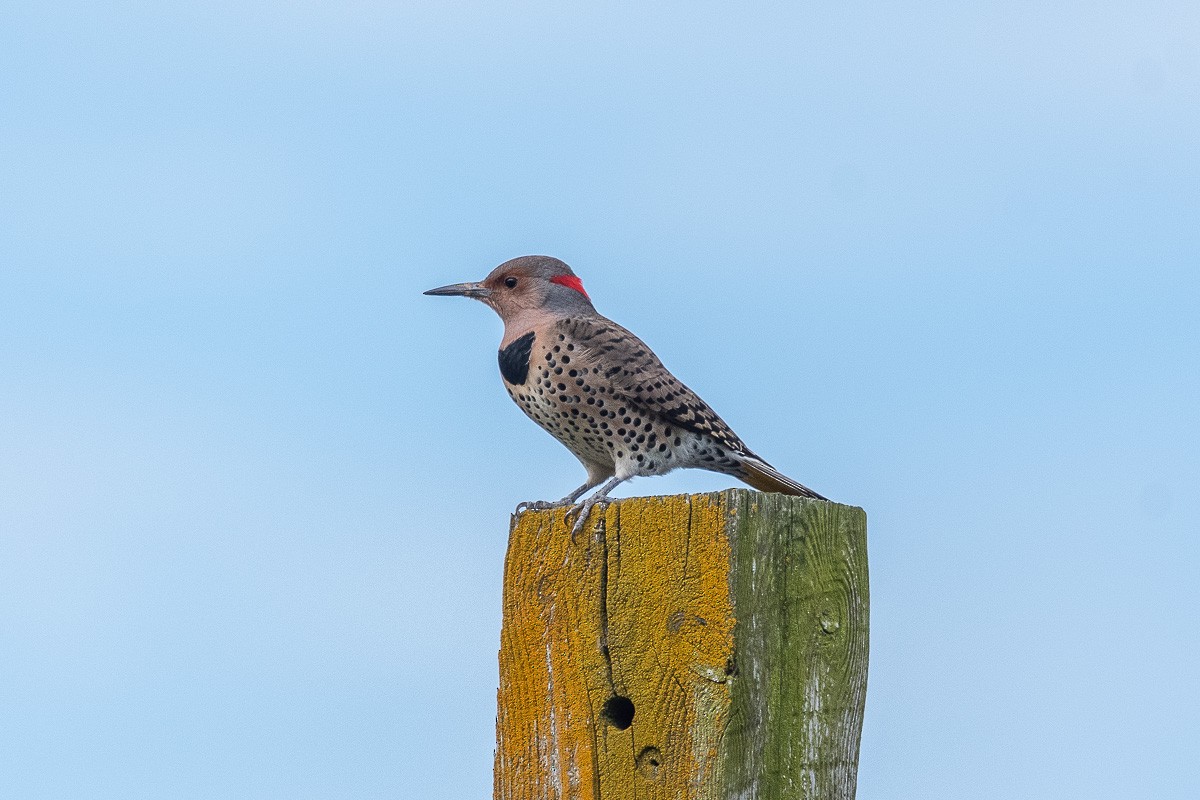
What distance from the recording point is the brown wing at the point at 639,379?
527 cm

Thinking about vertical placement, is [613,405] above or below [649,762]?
above

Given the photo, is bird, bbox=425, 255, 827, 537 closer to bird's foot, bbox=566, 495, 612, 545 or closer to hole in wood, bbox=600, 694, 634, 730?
bird's foot, bbox=566, 495, 612, 545

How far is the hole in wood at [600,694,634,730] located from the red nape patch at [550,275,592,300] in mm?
3032

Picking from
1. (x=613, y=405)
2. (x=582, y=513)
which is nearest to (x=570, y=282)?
(x=613, y=405)

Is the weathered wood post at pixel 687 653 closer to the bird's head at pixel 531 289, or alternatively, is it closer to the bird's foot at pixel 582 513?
the bird's foot at pixel 582 513

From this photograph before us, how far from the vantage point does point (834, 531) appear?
10.6ft

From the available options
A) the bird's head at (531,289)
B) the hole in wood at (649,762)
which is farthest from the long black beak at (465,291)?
the hole in wood at (649,762)

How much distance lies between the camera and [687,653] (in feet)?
9.94

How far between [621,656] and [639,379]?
A: 2300 millimetres

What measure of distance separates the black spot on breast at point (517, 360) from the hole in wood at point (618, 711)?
2487 mm

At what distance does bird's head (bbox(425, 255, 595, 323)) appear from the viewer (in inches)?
231

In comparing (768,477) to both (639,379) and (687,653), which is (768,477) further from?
(687,653)

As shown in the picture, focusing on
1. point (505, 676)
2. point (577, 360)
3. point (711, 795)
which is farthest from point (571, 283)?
point (711, 795)

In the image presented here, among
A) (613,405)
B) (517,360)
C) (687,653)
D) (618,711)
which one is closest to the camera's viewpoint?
(687,653)
